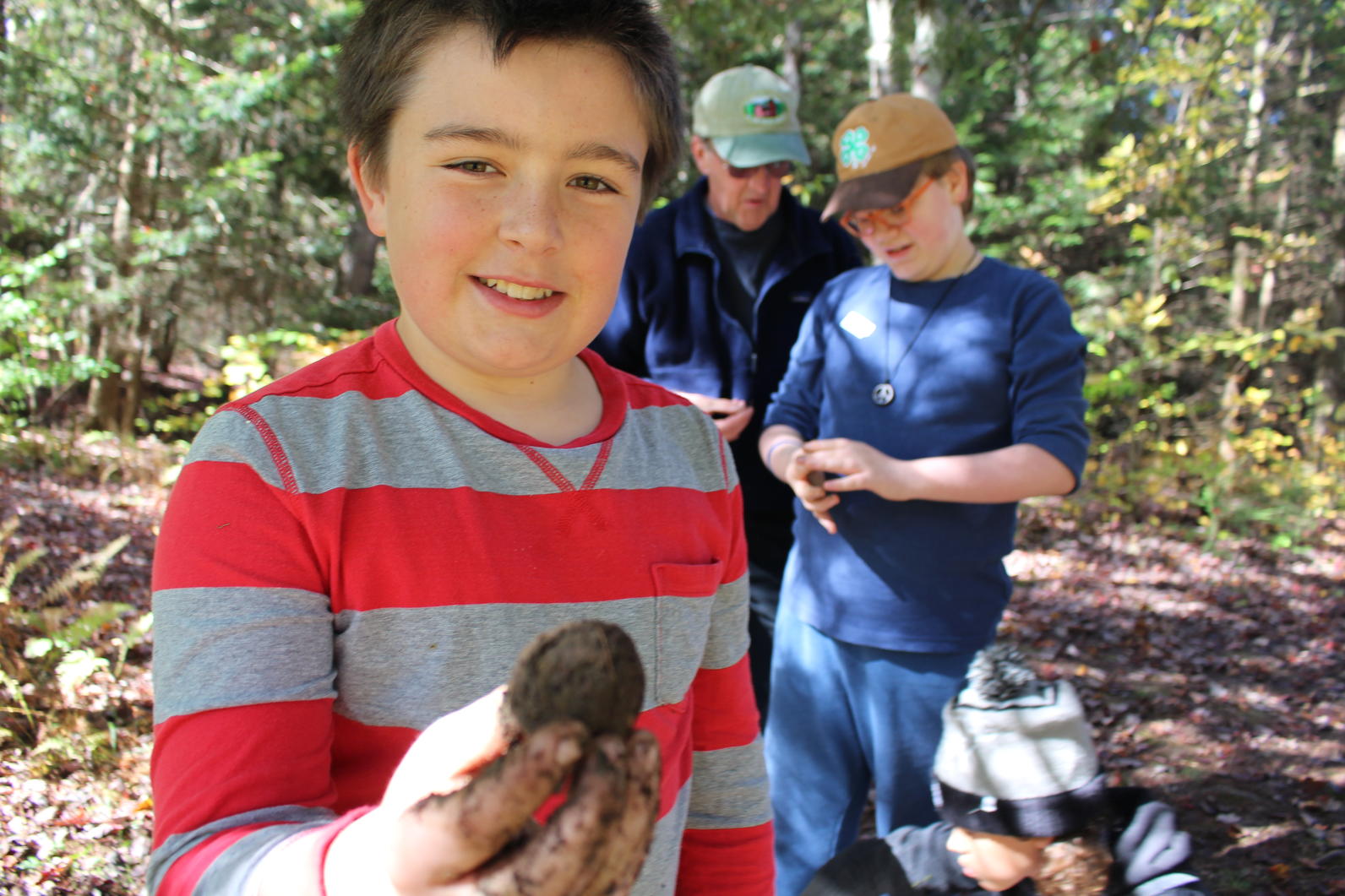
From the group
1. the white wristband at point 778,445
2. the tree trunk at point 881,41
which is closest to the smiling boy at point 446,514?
the white wristband at point 778,445

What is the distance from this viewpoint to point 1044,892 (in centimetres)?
199

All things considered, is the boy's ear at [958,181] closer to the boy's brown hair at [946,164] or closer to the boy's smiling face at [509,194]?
the boy's brown hair at [946,164]

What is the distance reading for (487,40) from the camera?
1.12 meters

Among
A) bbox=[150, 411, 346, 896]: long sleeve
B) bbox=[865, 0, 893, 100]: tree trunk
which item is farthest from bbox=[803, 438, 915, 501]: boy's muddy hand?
bbox=[865, 0, 893, 100]: tree trunk

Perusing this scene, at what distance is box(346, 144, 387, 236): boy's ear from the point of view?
1.27 metres

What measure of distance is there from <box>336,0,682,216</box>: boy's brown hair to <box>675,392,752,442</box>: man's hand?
5.04 ft

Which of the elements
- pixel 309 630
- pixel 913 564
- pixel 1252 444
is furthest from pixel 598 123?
pixel 1252 444

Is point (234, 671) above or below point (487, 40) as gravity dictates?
below

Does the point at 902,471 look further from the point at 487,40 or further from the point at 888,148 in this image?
the point at 487,40

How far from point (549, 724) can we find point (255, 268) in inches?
415

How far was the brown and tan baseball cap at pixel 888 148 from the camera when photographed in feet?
8.61

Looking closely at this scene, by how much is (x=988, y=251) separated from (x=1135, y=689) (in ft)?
25.4

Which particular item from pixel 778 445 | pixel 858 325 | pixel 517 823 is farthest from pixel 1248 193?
pixel 517 823

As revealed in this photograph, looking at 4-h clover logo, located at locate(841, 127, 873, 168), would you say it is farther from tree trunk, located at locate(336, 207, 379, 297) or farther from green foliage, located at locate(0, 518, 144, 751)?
tree trunk, located at locate(336, 207, 379, 297)
